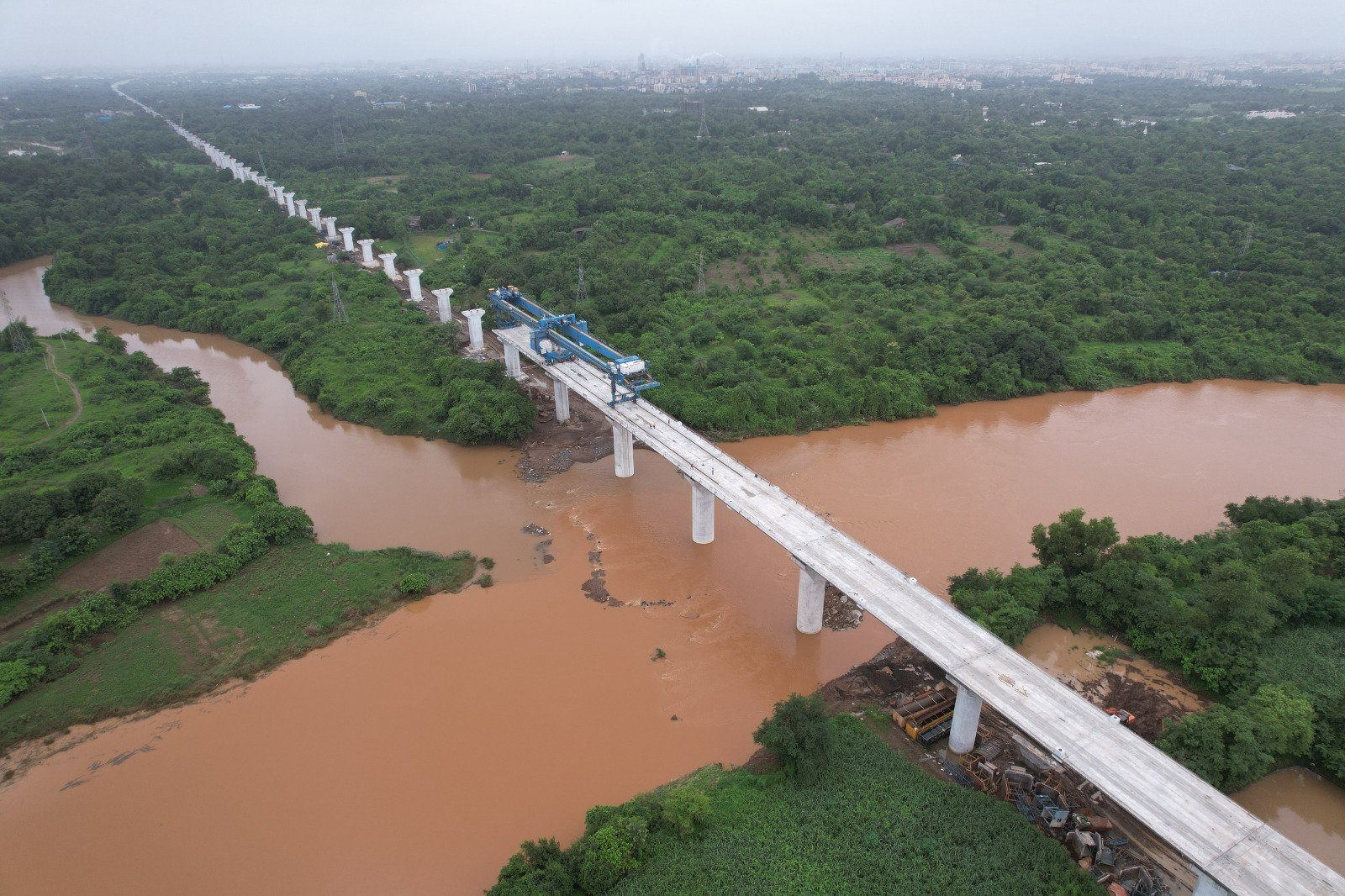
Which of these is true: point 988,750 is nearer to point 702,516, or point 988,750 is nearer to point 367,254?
point 702,516

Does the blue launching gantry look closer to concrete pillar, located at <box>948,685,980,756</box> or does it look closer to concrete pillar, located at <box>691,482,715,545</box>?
concrete pillar, located at <box>691,482,715,545</box>

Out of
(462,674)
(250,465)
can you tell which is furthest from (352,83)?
(462,674)

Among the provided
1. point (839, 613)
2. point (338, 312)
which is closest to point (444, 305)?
point (338, 312)

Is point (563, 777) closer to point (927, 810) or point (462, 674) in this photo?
point (462, 674)

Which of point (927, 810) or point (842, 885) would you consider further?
point (927, 810)

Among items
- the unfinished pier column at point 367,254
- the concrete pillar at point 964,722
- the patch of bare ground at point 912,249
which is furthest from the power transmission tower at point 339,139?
the concrete pillar at point 964,722

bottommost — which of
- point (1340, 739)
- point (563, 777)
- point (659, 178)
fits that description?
point (563, 777)
